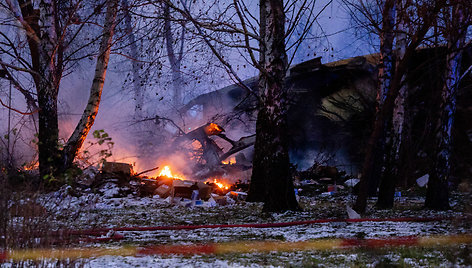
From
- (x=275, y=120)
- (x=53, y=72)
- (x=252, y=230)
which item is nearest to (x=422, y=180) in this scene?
(x=275, y=120)

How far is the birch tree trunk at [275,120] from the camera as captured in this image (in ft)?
24.3

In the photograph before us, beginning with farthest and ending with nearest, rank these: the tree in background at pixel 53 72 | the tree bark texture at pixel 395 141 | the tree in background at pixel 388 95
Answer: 1. the tree in background at pixel 53 72
2. the tree bark texture at pixel 395 141
3. the tree in background at pixel 388 95

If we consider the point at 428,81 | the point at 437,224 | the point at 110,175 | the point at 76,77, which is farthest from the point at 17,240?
the point at 76,77

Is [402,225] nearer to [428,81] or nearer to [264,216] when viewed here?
[264,216]

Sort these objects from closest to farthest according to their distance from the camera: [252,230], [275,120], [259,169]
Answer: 1. [252,230]
2. [275,120]
3. [259,169]

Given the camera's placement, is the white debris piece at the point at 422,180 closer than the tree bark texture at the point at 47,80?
No

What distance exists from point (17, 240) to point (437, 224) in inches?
215

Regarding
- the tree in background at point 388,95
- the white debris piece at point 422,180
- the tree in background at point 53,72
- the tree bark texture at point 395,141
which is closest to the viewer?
the tree in background at point 388,95

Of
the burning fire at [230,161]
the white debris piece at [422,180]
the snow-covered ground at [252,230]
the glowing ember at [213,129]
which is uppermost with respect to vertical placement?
the glowing ember at [213,129]

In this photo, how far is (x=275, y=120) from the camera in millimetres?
7453

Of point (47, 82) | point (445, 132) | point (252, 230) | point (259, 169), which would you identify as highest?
point (47, 82)

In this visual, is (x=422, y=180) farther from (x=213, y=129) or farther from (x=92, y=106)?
(x=92, y=106)

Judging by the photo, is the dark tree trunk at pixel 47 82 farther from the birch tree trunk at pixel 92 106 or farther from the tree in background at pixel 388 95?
the tree in background at pixel 388 95

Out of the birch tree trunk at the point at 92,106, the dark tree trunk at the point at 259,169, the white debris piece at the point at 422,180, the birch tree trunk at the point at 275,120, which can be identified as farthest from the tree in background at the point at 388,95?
the birch tree trunk at the point at 92,106
